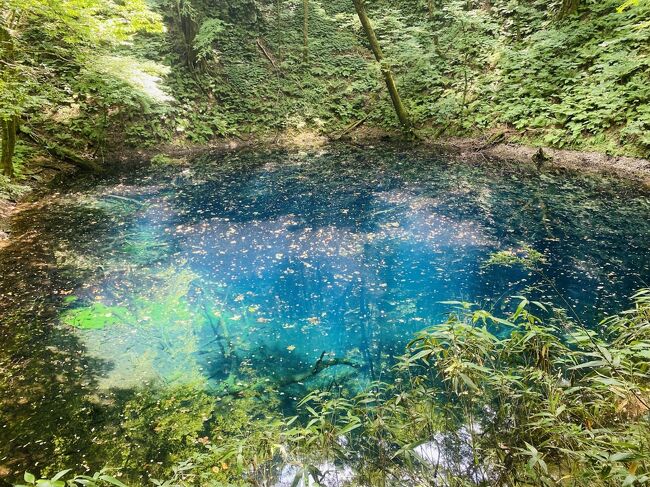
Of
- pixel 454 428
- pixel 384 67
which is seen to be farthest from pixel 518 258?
pixel 384 67

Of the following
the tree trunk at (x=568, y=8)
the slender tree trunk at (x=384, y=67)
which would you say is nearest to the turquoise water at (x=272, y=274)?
the slender tree trunk at (x=384, y=67)

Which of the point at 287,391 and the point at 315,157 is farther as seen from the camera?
the point at 315,157

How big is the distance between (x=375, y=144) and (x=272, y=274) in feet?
33.2

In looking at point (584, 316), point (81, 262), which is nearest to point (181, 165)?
point (81, 262)

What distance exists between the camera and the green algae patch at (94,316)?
5.24 m

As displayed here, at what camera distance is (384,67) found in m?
13.3

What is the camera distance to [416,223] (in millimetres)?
8266

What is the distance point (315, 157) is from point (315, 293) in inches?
348

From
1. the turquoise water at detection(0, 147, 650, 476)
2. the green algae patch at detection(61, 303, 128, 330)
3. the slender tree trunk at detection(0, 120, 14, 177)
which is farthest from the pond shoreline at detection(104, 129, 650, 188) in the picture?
the green algae patch at detection(61, 303, 128, 330)

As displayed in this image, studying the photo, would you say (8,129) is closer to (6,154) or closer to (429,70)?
(6,154)

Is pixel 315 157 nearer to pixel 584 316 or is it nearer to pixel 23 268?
pixel 23 268

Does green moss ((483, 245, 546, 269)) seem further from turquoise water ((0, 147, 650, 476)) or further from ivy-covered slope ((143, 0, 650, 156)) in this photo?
ivy-covered slope ((143, 0, 650, 156))

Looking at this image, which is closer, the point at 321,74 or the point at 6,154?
the point at 6,154

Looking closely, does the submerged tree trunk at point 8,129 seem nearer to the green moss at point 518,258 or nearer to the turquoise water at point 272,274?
the turquoise water at point 272,274
